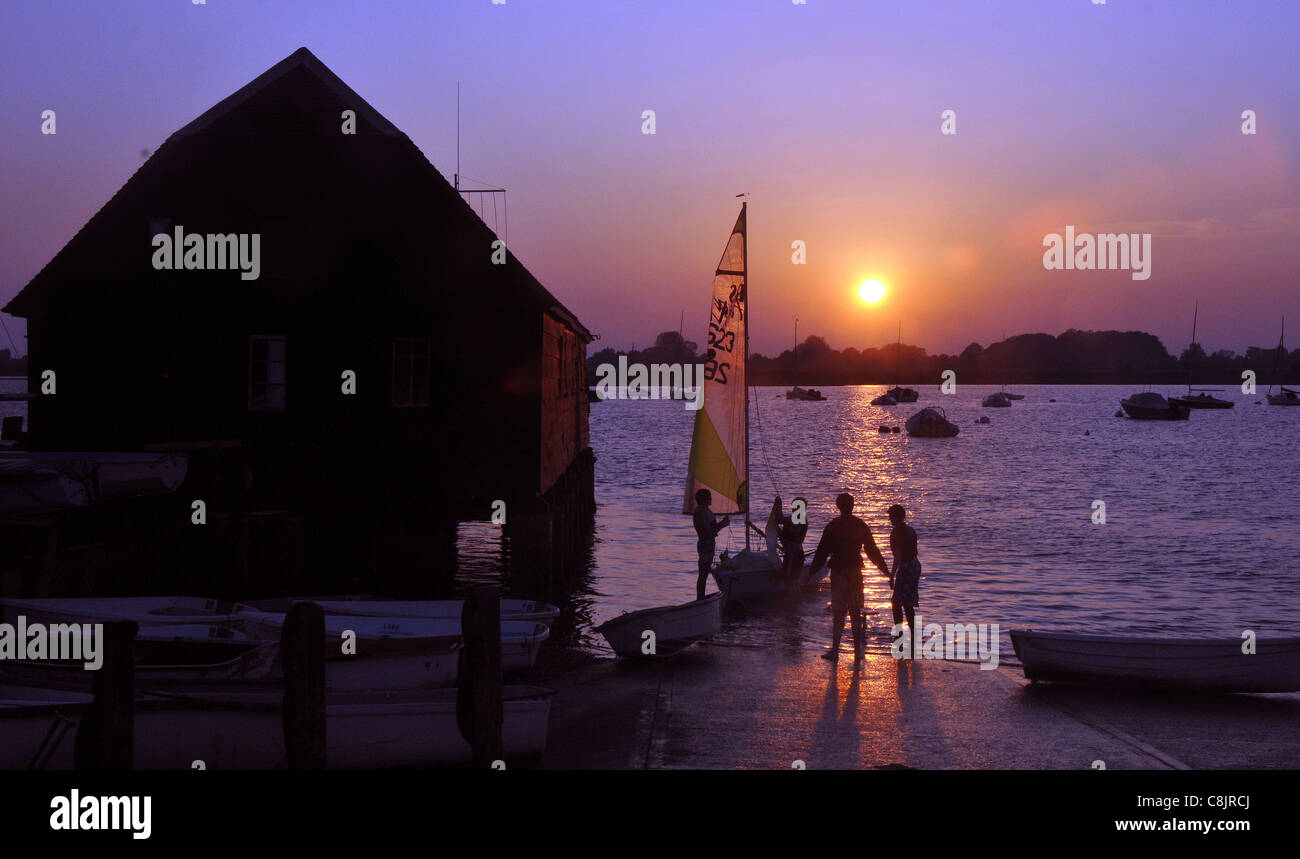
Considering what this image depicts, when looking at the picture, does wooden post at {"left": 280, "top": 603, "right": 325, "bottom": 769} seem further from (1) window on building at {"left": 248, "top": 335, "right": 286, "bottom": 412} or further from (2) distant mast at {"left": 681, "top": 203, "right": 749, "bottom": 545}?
(2) distant mast at {"left": 681, "top": 203, "right": 749, "bottom": 545}

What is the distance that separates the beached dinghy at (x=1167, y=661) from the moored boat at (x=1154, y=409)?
172 metres

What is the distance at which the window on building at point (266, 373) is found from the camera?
2200cm

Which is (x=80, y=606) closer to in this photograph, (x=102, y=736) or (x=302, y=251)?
(x=102, y=736)

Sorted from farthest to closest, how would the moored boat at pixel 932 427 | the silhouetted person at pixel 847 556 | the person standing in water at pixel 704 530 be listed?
the moored boat at pixel 932 427
the person standing in water at pixel 704 530
the silhouetted person at pixel 847 556

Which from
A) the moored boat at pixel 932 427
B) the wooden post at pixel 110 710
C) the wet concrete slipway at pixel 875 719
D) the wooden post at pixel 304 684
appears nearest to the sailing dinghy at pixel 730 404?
the wet concrete slipway at pixel 875 719

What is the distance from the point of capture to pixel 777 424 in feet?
602

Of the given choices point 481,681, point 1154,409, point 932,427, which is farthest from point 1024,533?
point 1154,409

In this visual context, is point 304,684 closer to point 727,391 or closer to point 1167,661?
point 1167,661

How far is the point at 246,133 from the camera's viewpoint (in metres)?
22.3

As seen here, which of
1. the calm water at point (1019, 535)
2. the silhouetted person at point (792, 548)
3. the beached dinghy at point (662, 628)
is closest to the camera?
the beached dinghy at point (662, 628)

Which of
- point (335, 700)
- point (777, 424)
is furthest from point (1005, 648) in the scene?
point (777, 424)

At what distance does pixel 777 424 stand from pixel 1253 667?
169064mm

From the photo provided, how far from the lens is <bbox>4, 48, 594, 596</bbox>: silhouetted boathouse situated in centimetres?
2183

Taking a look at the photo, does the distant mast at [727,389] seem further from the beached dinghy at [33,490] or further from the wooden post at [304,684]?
the wooden post at [304,684]
